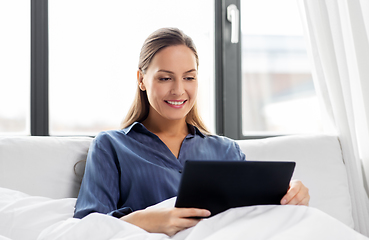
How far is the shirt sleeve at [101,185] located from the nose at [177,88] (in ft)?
0.89

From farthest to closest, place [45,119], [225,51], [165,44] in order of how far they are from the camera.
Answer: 1. [225,51]
2. [45,119]
3. [165,44]

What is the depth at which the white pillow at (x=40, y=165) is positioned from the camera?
1.12 metres

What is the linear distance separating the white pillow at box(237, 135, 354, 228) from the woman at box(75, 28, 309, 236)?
178 mm

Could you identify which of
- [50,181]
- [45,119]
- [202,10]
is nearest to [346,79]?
[202,10]

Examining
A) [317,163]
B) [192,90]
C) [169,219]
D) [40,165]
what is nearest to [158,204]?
[169,219]

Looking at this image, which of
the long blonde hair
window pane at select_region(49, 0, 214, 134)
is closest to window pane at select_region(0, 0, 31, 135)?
window pane at select_region(49, 0, 214, 134)

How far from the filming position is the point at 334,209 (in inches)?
49.6

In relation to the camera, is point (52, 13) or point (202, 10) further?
point (202, 10)

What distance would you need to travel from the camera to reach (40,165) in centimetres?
116

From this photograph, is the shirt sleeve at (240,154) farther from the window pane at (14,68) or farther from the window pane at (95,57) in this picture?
the window pane at (14,68)

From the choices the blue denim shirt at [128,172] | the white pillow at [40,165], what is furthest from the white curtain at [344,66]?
the white pillow at [40,165]

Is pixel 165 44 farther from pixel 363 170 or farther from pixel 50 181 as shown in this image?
pixel 363 170

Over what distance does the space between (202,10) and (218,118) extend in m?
0.61

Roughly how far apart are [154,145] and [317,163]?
2.26 feet
